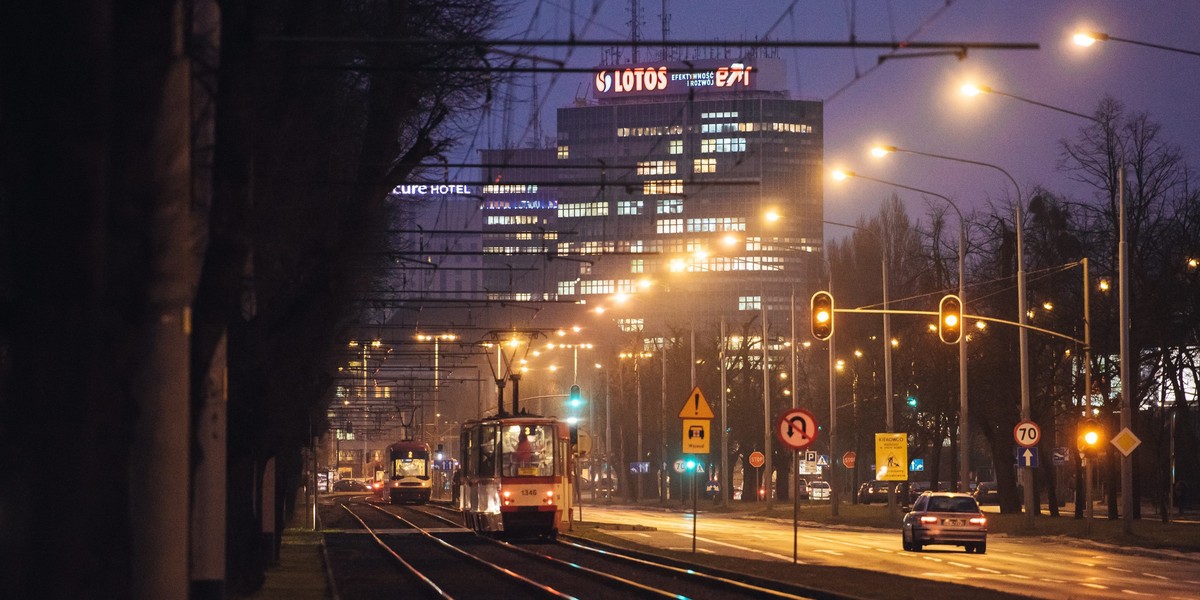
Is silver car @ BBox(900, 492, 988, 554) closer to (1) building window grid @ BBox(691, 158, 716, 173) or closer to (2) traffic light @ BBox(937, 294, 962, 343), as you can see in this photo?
(2) traffic light @ BBox(937, 294, 962, 343)

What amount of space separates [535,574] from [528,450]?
11811 mm

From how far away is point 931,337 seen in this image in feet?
220

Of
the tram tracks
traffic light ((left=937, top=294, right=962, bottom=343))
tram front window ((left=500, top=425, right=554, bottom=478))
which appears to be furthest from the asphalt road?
traffic light ((left=937, top=294, right=962, bottom=343))

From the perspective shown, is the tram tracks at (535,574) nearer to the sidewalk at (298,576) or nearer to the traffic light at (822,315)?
the sidewalk at (298,576)

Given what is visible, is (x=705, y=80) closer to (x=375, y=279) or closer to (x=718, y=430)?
(x=718, y=430)

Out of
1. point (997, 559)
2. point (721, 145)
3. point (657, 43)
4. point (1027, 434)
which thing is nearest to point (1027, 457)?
point (1027, 434)

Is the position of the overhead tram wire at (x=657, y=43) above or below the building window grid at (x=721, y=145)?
below

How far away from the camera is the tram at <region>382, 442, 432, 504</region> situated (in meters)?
85.1

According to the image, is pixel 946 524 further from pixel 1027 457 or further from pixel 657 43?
pixel 657 43

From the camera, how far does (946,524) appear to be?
38.8 m

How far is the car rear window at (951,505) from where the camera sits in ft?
129

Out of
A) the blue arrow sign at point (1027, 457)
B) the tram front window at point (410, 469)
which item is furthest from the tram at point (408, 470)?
the blue arrow sign at point (1027, 457)

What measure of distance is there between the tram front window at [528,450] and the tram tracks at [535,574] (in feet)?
6.37

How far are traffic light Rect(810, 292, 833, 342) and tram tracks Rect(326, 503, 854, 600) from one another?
22.4 ft
